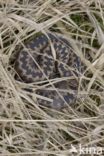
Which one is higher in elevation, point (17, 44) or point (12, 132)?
point (17, 44)

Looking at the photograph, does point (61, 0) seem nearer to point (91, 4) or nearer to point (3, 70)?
point (91, 4)

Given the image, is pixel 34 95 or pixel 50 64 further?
pixel 50 64

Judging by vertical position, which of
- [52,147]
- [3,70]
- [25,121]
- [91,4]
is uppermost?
[91,4]

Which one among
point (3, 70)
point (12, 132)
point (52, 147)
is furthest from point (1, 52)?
point (52, 147)

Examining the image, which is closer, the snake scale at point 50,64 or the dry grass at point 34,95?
the dry grass at point 34,95
